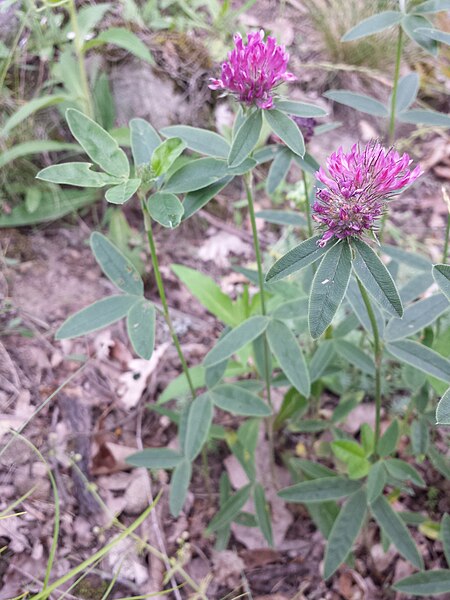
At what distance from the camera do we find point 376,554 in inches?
75.5

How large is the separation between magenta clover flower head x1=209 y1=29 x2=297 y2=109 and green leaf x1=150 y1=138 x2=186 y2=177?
0.15 m

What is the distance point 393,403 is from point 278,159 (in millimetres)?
1086

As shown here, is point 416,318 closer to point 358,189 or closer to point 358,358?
point 358,358

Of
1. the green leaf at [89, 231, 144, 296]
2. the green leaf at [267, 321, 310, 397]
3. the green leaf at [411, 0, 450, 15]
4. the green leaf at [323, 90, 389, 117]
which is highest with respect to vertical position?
the green leaf at [411, 0, 450, 15]

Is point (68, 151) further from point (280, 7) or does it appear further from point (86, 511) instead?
point (280, 7)

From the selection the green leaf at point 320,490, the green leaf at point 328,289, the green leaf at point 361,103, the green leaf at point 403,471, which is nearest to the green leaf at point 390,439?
the green leaf at point 403,471

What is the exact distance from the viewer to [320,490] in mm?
1636

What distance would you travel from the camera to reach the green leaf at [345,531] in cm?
153

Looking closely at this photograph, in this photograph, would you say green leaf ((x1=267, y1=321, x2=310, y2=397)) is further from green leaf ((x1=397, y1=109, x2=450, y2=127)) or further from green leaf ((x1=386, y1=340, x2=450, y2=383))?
green leaf ((x1=397, y1=109, x2=450, y2=127))

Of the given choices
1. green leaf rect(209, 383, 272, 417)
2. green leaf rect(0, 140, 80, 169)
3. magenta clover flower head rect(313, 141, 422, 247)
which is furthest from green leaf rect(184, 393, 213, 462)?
green leaf rect(0, 140, 80, 169)

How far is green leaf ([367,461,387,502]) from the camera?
1.50 metres

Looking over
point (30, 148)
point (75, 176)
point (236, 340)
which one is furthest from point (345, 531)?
point (30, 148)

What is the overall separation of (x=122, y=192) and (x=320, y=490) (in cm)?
101

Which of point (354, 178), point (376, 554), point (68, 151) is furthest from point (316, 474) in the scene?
point (68, 151)
